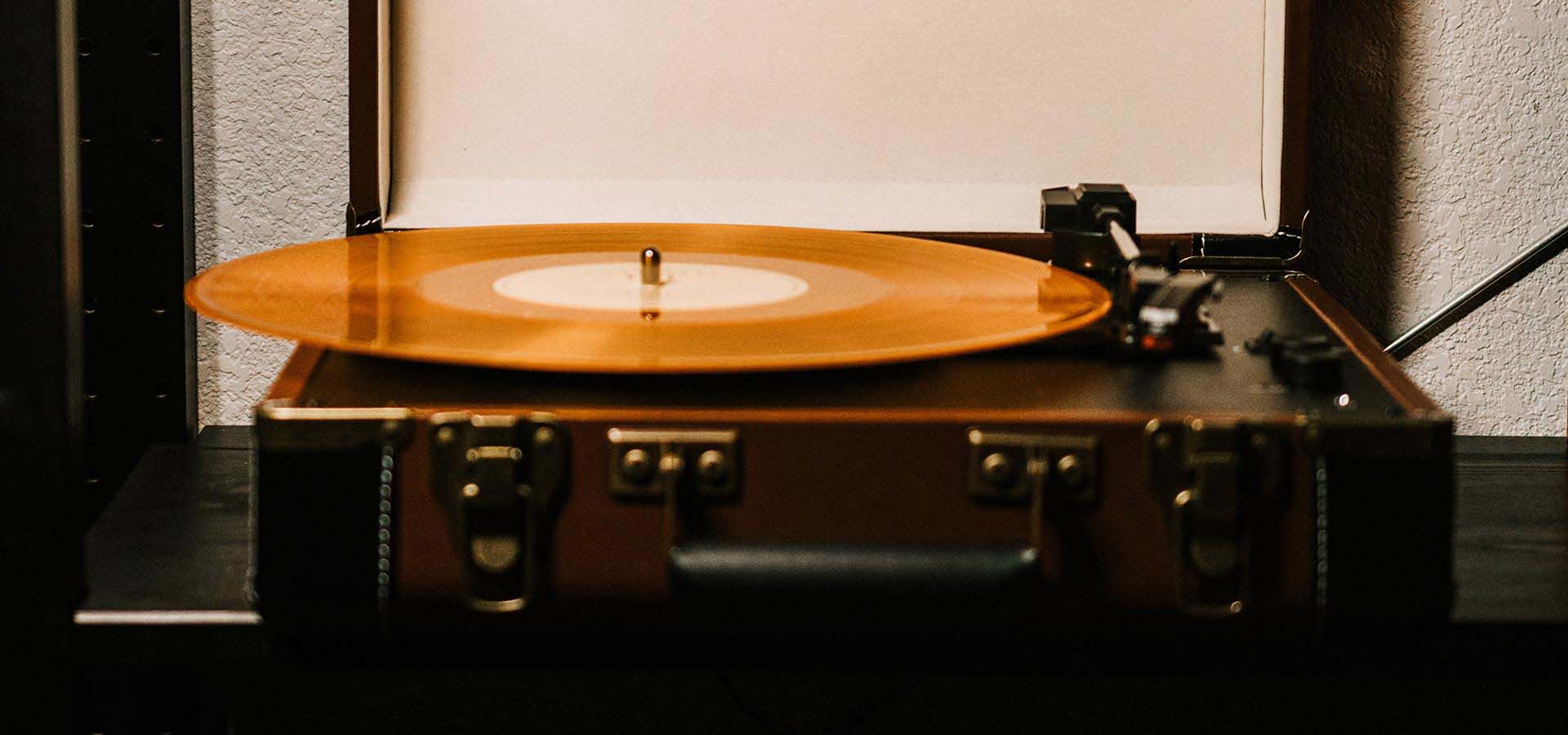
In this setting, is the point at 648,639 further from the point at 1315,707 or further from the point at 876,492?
the point at 1315,707

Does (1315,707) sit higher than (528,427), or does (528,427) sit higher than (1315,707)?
(528,427)

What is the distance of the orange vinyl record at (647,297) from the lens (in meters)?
0.67

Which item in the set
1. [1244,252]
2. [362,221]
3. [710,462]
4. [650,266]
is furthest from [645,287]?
[1244,252]

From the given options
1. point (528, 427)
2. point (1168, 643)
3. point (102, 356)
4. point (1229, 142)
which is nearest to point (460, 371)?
point (528, 427)

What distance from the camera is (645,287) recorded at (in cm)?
83

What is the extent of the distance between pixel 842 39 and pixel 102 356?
0.57 metres

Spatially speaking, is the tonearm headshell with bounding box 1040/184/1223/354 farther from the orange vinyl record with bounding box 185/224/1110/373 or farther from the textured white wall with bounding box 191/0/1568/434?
the textured white wall with bounding box 191/0/1568/434

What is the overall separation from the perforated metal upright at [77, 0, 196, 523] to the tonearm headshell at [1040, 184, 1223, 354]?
1.99ft

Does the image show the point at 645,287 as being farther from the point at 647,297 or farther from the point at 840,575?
the point at 840,575

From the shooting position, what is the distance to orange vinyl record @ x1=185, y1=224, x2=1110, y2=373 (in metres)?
0.67

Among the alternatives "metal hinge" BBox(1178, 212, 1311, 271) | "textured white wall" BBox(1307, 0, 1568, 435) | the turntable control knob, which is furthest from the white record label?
"textured white wall" BBox(1307, 0, 1568, 435)

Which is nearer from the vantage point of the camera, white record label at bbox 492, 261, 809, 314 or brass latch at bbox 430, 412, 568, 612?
brass latch at bbox 430, 412, 568, 612

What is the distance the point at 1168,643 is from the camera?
68 centimetres

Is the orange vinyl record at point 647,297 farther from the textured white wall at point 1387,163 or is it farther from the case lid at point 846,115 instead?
the textured white wall at point 1387,163
